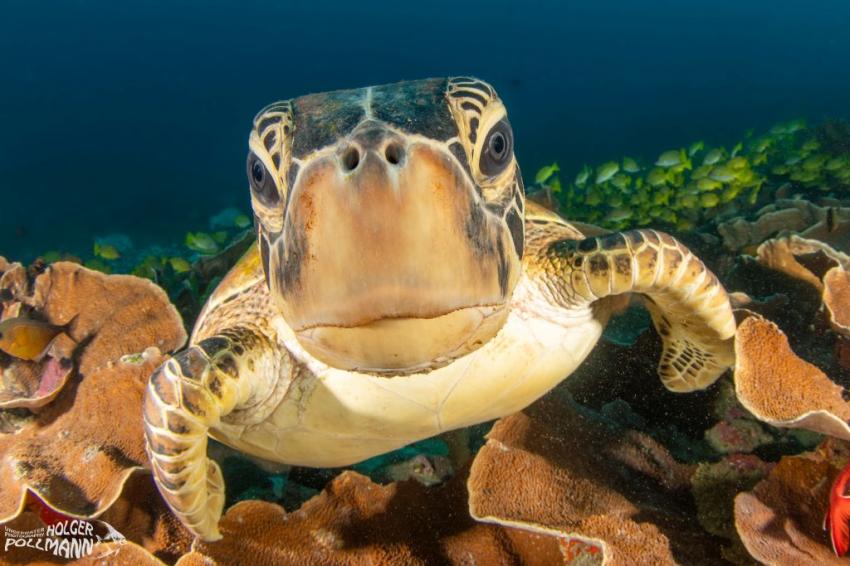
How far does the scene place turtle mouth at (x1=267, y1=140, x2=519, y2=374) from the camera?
3.59 ft

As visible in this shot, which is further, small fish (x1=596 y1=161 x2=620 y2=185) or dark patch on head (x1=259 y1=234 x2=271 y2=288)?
small fish (x1=596 y1=161 x2=620 y2=185)

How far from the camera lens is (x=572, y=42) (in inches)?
3174

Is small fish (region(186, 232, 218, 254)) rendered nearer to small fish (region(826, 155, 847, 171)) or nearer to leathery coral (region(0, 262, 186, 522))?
leathery coral (region(0, 262, 186, 522))

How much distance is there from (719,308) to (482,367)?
1014 mm

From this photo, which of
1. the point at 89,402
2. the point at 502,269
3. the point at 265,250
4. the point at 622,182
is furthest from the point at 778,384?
the point at 622,182

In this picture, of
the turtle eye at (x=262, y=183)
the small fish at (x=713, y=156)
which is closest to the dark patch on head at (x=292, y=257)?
the turtle eye at (x=262, y=183)

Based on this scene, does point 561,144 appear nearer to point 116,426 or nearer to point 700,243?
point 700,243

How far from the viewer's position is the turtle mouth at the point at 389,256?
3.59ft

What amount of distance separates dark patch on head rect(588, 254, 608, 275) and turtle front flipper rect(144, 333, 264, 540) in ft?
4.78

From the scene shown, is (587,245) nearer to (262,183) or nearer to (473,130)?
(473,130)

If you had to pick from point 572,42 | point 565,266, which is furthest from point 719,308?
point 572,42

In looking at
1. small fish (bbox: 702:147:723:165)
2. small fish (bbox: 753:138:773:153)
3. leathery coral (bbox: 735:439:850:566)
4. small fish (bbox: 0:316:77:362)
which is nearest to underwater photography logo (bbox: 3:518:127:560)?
small fish (bbox: 0:316:77:362)

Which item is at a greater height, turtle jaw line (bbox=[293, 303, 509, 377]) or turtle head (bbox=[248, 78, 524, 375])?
turtle head (bbox=[248, 78, 524, 375])

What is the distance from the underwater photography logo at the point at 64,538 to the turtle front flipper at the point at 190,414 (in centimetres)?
48
